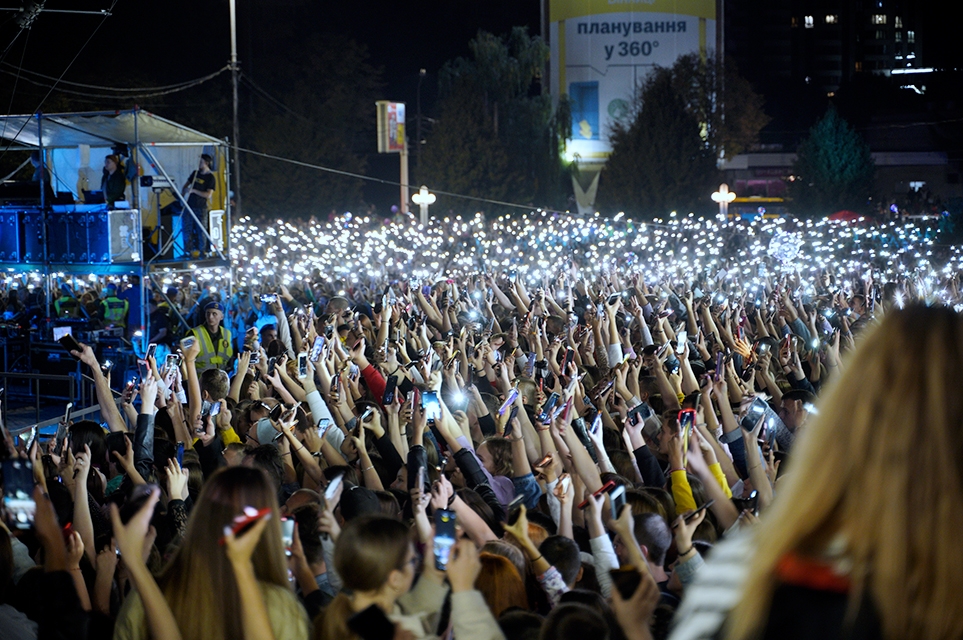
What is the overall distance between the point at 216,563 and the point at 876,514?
1917 mm

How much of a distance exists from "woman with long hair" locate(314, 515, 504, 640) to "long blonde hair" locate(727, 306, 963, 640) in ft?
4.39

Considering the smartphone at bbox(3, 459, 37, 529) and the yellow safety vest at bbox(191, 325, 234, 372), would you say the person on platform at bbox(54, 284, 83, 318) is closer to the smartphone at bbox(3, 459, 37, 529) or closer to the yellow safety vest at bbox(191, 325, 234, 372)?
the yellow safety vest at bbox(191, 325, 234, 372)

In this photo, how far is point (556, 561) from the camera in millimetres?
3965

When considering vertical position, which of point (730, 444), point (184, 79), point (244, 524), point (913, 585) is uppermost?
point (184, 79)

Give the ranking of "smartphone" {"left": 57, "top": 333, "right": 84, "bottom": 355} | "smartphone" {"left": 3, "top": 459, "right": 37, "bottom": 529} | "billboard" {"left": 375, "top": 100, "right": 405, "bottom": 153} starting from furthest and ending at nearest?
"billboard" {"left": 375, "top": 100, "right": 405, "bottom": 153}
"smartphone" {"left": 57, "top": 333, "right": 84, "bottom": 355}
"smartphone" {"left": 3, "top": 459, "right": 37, "bottom": 529}

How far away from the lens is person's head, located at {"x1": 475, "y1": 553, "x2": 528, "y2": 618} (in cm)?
366

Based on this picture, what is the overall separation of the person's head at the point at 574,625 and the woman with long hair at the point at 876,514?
1.31 m

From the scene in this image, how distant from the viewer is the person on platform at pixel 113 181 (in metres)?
15.1

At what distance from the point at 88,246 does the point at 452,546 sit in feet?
43.8

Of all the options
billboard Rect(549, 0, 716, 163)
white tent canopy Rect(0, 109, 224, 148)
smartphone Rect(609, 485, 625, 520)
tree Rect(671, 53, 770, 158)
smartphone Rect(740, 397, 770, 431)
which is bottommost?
smartphone Rect(609, 485, 625, 520)

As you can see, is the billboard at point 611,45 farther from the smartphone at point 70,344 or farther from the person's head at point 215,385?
the smartphone at point 70,344

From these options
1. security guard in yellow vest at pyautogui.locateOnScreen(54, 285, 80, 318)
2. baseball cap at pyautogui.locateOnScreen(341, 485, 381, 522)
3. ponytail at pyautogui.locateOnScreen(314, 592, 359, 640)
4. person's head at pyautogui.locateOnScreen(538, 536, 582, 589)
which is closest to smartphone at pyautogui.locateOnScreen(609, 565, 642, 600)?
ponytail at pyautogui.locateOnScreen(314, 592, 359, 640)

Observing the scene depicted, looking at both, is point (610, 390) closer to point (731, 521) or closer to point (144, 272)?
point (731, 521)

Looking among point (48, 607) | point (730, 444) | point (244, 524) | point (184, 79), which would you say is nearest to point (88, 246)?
point (730, 444)
